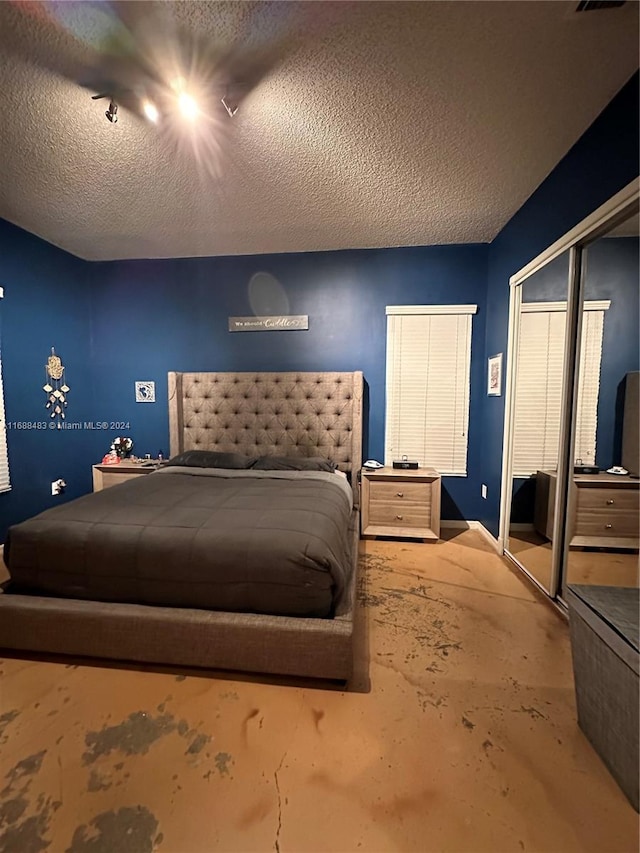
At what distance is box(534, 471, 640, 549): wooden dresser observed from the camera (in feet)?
6.02

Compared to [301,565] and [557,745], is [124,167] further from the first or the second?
[557,745]

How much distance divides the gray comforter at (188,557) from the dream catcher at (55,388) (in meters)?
1.88

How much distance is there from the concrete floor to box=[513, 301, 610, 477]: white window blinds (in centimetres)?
114

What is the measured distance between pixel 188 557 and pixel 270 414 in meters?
2.11

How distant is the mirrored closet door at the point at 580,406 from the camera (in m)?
1.81

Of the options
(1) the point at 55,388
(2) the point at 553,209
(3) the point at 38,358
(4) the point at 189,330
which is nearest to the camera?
(2) the point at 553,209

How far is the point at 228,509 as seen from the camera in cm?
213

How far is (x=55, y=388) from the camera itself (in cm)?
354

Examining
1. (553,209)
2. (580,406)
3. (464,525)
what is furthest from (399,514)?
(553,209)

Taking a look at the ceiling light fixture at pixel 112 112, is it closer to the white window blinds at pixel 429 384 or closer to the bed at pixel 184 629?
the bed at pixel 184 629

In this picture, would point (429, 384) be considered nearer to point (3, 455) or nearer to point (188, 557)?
point (188, 557)

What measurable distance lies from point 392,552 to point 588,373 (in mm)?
1933

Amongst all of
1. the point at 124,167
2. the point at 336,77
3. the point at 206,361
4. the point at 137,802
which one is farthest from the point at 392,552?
the point at 124,167

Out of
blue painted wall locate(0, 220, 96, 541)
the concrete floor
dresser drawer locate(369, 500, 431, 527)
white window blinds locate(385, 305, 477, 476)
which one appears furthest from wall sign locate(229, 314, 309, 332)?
the concrete floor
